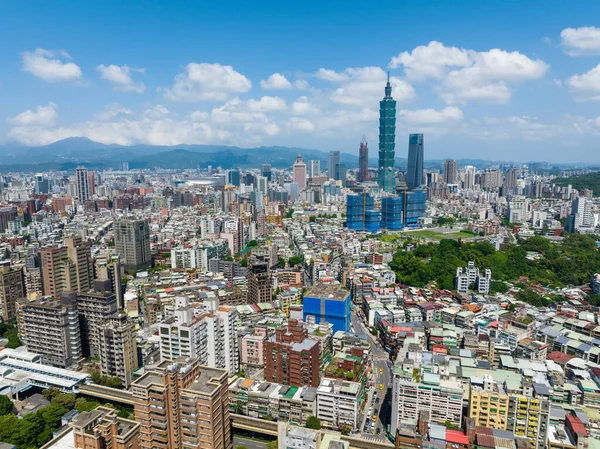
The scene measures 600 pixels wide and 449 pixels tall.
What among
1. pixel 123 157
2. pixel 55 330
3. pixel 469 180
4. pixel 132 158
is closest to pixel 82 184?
pixel 55 330

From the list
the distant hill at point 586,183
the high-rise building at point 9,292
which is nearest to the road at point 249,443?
the high-rise building at point 9,292

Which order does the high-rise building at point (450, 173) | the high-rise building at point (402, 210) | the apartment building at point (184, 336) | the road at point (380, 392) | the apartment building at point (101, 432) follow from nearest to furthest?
the apartment building at point (101, 432), the road at point (380, 392), the apartment building at point (184, 336), the high-rise building at point (402, 210), the high-rise building at point (450, 173)

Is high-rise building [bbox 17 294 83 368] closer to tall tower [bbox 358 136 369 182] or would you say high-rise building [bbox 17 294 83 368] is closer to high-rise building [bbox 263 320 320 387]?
high-rise building [bbox 263 320 320 387]

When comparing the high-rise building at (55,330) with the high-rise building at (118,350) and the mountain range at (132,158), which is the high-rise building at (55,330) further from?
the mountain range at (132,158)

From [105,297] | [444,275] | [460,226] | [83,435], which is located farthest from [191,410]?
[460,226]

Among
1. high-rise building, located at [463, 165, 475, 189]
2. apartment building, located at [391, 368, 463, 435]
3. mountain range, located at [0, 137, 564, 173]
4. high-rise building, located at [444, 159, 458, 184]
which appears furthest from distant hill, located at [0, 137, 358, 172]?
apartment building, located at [391, 368, 463, 435]
